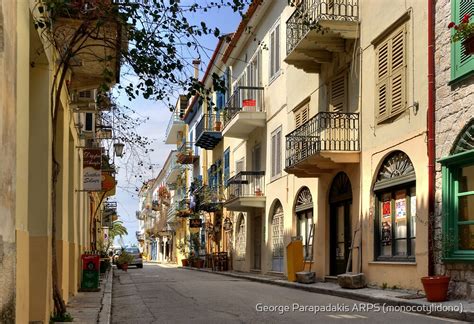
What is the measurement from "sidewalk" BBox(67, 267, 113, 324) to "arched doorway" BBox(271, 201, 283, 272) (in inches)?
380

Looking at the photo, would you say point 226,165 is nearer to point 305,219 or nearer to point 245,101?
point 245,101

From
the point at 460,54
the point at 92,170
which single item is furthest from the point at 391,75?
the point at 92,170

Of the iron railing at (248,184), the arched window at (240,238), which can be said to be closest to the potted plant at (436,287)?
the iron railing at (248,184)

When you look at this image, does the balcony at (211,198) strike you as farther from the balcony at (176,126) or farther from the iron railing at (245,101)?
the balcony at (176,126)

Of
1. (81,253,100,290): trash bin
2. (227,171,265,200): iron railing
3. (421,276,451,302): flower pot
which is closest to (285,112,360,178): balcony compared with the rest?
(421,276,451,302): flower pot

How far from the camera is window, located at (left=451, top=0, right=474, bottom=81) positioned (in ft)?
40.1

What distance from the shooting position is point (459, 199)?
1260 centimetres

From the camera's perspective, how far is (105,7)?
8.32 meters

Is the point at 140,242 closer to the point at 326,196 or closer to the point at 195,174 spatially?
the point at 195,174

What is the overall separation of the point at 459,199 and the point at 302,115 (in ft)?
34.6

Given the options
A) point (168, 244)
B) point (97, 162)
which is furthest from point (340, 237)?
point (168, 244)

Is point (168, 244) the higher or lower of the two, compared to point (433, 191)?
lower

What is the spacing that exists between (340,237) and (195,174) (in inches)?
1245

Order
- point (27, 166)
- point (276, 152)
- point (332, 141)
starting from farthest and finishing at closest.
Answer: point (276, 152) < point (332, 141) < point (27, 166)
